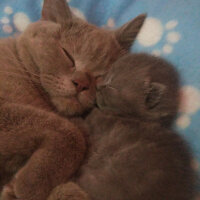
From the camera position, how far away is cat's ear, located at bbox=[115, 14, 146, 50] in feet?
4.45

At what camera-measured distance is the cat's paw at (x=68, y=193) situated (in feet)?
3.00

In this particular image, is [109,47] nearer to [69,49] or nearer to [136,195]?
[69,49]

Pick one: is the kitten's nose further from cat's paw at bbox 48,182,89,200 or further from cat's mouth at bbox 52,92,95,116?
cat's paw at bbox 48,182,89,200

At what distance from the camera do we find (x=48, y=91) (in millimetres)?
1180

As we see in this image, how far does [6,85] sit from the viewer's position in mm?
1123

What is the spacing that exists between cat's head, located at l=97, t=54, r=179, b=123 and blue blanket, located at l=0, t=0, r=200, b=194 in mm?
89

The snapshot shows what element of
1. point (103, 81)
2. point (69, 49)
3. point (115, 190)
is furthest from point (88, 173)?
point (69, 49)

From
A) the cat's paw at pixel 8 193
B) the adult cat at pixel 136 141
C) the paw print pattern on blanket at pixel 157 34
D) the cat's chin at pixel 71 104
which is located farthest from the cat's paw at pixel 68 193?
the paw print pattern on blanket at pixel 157 34

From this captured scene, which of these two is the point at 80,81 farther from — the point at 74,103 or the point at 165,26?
the point at 165,26

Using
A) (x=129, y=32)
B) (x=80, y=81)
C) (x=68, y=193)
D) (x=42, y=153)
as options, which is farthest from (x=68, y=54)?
(x=68, y=193)

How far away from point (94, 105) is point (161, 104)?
32 cm

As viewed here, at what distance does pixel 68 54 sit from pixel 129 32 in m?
0.39

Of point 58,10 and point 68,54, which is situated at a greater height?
point 58,10

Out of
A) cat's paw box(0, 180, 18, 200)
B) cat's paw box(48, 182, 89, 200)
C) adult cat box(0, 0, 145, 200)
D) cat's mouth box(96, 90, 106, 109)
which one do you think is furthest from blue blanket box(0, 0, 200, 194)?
cat's paw box(0, 180, 18, 200)
